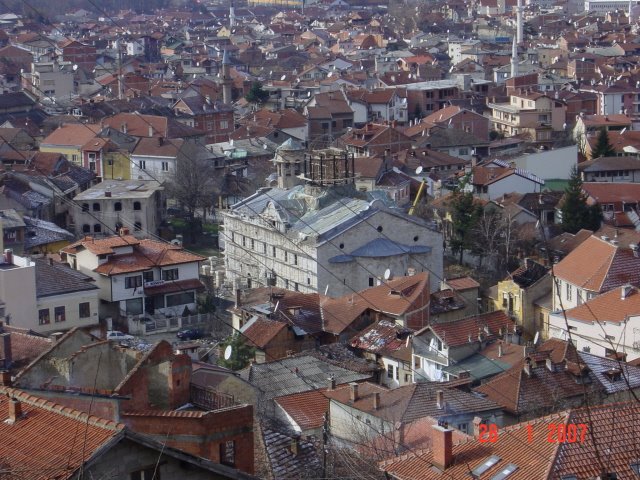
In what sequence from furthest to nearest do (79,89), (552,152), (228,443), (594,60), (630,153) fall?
(594,60), (79,89), (630,153), (552,152), (228,443)

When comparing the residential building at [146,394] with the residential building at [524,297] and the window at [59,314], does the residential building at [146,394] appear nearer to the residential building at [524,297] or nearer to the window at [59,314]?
the window at [59,314]

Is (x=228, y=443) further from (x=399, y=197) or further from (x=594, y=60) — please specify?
(x=594, y=60)

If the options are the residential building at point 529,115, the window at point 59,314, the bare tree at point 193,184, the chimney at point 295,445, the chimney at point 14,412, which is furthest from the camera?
the residential building at point 529,115

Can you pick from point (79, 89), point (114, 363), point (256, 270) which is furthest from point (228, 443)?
point (79, 89)

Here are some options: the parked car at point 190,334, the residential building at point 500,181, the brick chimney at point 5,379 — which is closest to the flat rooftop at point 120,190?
the residential building at point 500,181

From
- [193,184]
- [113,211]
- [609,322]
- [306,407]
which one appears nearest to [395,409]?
[306,407]

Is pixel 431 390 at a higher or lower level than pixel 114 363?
lower
